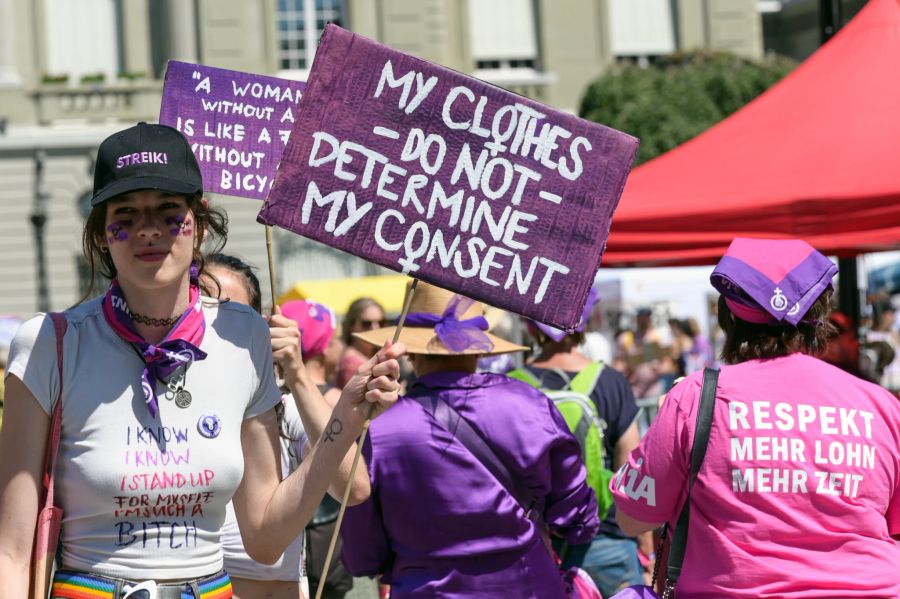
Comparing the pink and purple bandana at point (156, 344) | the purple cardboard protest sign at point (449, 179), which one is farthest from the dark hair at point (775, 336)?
the pink and purple bandana at point (156, 344)

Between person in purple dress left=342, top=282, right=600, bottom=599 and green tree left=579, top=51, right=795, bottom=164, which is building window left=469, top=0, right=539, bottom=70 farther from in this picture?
person in purple dress left=342, top=282, right=600, bottom=599

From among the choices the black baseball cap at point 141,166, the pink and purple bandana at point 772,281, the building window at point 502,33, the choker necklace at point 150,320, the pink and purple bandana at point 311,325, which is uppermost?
the building window at point 502,33

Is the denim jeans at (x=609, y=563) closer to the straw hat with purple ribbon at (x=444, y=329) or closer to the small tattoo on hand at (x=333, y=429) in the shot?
the straw hat with purple ribbon at (x=444, y=329)

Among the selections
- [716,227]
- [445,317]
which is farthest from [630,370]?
[445,317]

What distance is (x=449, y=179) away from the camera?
349 centimetres

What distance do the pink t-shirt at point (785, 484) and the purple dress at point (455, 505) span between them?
27.7 inches

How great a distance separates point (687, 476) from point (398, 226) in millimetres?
982

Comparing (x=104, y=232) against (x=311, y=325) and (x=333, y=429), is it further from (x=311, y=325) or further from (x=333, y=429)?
(x=311, y=325)

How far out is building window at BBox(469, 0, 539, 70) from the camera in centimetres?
3175

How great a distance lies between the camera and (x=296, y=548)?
13.8 ft

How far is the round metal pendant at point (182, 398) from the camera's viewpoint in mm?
3064

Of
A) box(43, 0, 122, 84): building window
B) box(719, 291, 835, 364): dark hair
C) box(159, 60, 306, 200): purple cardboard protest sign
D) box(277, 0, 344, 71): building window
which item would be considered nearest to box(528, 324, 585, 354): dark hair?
box(159, 60, 306, 200): purple cardboard protest sign

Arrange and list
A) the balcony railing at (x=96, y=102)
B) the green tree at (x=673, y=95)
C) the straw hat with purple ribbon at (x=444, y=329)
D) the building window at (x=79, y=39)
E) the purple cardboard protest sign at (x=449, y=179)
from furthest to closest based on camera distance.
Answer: the building window at (x=79, y=39)
the green tree at (x=673, y=95)
the balcony railing at (x=96, y=102)
the straw hat with purple ribbon at (x=444, y=329)
the purple cardboard protest sign at (x=449, y=179)

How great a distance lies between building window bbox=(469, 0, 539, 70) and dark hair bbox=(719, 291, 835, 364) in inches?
1111
